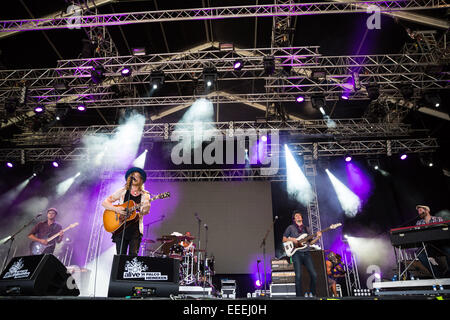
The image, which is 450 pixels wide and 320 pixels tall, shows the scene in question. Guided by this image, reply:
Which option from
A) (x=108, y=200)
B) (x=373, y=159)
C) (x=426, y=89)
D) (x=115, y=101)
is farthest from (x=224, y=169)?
(x=108, y=200)

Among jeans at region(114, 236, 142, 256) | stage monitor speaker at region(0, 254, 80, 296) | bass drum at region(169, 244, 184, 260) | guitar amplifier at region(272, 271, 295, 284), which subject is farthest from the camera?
bass drum at region(169, 244, 184, 260)

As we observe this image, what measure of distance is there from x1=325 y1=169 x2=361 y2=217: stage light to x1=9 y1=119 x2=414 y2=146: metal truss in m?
2.15

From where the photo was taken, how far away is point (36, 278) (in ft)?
8.13

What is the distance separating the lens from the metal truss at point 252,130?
9.82 metres

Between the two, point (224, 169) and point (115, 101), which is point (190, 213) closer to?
point (224, 169)

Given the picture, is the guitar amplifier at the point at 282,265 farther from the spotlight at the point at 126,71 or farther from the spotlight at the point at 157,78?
the spotlight at the point at 126,71

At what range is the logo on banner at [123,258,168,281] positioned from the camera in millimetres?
2680

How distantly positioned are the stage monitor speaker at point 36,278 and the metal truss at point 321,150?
335 inches

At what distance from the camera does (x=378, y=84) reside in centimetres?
805

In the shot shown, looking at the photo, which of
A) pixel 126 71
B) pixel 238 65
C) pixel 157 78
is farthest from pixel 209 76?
pixel 126 71

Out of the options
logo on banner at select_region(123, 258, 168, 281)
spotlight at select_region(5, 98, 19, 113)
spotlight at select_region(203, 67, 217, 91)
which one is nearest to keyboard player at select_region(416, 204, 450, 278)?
logo on banner at select_region(123, 258, 168, 281)

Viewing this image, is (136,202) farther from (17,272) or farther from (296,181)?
(296,181)

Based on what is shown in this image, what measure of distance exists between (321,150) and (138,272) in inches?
361

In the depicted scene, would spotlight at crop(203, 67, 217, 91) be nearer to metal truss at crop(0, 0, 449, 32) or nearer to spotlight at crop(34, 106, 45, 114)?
metal truss at crop(0, 0, 449, 32)
